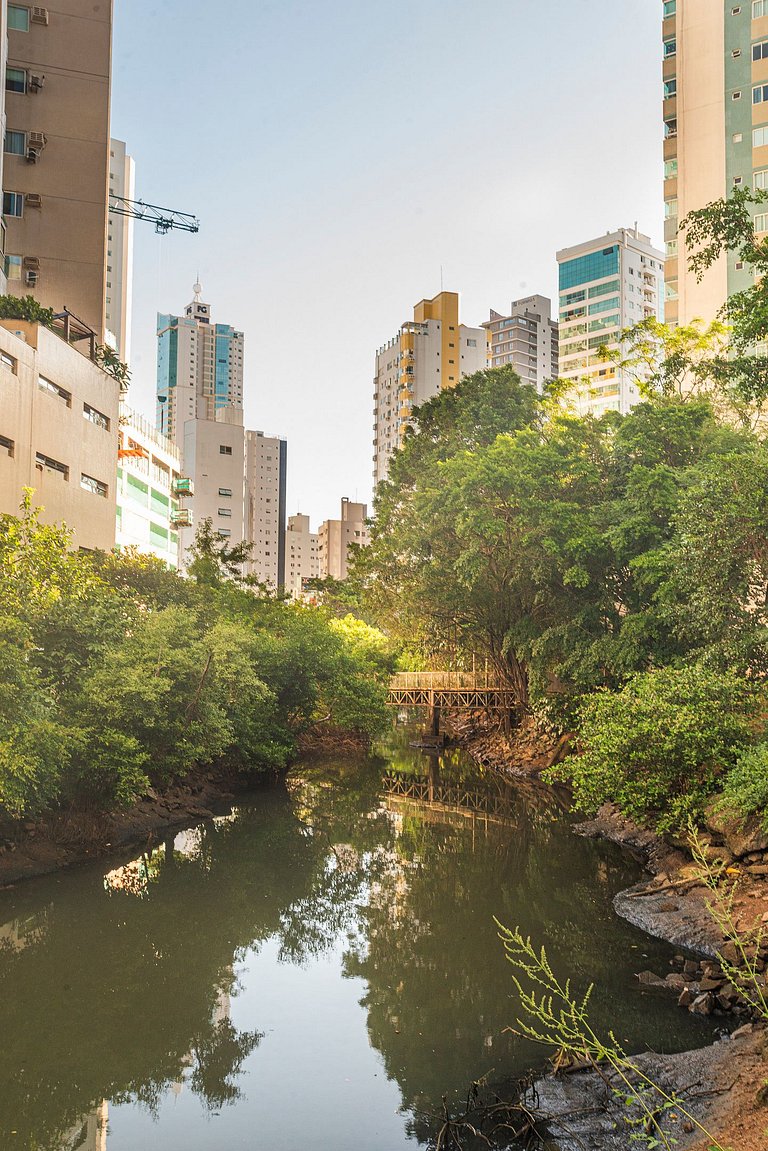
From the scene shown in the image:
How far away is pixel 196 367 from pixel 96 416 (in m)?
98.5

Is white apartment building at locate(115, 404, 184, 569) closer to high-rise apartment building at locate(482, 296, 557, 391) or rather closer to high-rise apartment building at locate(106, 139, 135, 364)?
high-rise apartment building at locate(106, 139, 135, 364)

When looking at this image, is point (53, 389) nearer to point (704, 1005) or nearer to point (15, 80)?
point (15, 80)

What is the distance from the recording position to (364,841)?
61.1ft

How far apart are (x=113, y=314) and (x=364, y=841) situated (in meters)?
53.0

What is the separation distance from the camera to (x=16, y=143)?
30.3 m

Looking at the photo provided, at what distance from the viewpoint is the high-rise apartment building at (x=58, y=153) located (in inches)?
1195

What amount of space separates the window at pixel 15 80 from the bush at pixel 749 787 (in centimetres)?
3100

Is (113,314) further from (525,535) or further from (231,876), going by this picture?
(231,876)

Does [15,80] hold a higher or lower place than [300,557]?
higher

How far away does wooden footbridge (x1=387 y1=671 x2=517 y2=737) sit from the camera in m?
33.1

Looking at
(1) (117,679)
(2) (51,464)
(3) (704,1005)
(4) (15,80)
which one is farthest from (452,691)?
(4) (15,80)

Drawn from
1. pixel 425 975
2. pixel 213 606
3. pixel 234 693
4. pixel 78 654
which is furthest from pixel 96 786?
pixel 213 606

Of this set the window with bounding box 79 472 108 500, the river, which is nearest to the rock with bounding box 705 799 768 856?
the river

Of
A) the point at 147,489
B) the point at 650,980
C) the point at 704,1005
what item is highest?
the point at 147,489
